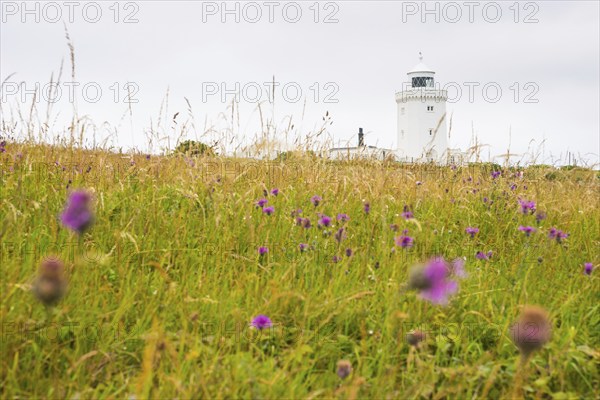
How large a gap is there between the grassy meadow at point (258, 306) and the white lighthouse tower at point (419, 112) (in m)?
55.6

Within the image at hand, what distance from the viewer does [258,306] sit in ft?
7.86

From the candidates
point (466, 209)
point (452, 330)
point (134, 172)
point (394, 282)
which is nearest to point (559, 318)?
point (452, 330)

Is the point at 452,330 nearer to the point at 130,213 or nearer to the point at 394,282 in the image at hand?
the point at 394,282

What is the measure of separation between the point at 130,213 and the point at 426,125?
58.8 m

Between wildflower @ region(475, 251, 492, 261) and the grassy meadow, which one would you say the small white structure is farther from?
wildflower @ region(475, 251, 492, 261)

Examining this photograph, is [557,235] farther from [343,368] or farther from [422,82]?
[422,82]

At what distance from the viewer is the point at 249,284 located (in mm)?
2508

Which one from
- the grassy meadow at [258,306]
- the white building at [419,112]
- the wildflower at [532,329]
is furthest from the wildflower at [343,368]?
the white building at [419,112]

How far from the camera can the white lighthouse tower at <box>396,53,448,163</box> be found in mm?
58938

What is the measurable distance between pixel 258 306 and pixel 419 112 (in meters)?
59.8

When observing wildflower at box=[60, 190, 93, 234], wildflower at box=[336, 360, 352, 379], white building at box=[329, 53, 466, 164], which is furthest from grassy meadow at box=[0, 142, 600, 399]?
white building at box=[329, 53, 466, 164]

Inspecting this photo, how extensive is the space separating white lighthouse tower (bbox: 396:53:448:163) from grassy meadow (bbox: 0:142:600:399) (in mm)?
55586

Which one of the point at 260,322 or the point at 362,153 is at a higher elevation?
the point at 362,153

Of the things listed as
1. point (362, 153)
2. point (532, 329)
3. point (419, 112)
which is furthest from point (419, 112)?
point (532, 329)
